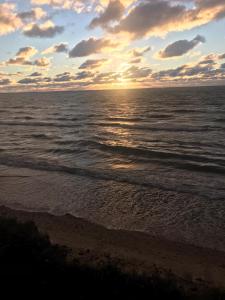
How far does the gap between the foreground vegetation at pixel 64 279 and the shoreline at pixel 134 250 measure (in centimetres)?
107

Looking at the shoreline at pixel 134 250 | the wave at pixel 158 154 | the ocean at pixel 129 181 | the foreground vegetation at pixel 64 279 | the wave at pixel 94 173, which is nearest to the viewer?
the foreground vegetation at pixel 64 279

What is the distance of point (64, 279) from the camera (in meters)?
5.82

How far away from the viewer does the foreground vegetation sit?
5.46 metres

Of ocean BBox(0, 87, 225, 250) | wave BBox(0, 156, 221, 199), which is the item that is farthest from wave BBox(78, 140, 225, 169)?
wave BBox(0, 156, 221, 199)

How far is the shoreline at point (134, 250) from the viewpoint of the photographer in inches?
307

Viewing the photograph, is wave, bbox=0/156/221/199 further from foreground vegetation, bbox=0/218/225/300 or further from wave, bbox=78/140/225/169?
foreground vegetation, bbox=0/218/225/300

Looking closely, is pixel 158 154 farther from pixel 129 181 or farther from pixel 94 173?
pixel 129 181

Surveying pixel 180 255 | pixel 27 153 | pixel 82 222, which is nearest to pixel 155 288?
pixel 180 255

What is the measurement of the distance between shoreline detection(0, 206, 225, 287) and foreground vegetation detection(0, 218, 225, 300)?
1.07m

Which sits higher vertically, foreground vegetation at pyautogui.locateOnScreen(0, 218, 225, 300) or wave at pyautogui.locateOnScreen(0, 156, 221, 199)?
foreground vegetation at pyautogui.locateOnScreen(0, 218, 225, 300)

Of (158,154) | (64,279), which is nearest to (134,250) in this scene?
(64,279)

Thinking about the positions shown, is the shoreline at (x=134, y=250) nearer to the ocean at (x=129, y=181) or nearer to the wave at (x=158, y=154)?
the ocean at (x=129, y=181)

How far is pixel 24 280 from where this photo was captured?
5.60 m

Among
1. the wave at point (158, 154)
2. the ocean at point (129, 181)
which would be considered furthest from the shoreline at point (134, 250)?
the wave at point (158, 154)
